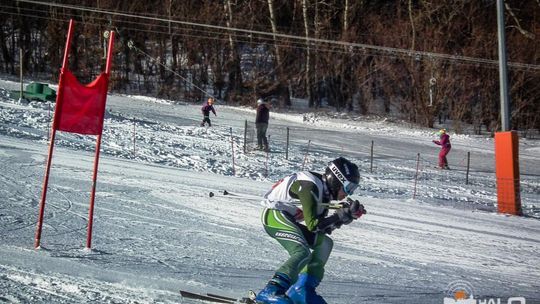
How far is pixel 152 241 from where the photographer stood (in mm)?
11273

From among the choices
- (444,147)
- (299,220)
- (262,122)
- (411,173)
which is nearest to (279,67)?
(444,147)

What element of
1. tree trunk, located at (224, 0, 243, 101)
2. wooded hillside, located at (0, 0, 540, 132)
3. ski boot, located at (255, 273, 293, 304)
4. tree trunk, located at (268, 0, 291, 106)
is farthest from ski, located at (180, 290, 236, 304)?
tree trunk, located at (224, 0, 243, 101)

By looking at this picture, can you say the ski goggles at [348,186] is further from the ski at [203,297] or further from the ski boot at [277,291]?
the ski at [203,297]

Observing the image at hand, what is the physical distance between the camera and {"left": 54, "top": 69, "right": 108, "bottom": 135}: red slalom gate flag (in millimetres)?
9461

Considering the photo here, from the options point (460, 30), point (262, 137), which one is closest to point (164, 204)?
point (262, 137)

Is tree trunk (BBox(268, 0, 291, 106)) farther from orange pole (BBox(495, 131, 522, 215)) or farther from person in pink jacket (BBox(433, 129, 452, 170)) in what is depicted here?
orange pole (BBox(495, 131, 522, 215))

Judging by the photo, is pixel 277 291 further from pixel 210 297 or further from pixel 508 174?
pixel 508 174

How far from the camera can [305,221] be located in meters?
7.15

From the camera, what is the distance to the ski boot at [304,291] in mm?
7148

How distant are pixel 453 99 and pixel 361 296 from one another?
38582 mm

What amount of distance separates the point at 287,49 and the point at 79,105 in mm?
40573

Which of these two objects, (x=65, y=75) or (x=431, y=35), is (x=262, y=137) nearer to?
(x=65, y=75)
